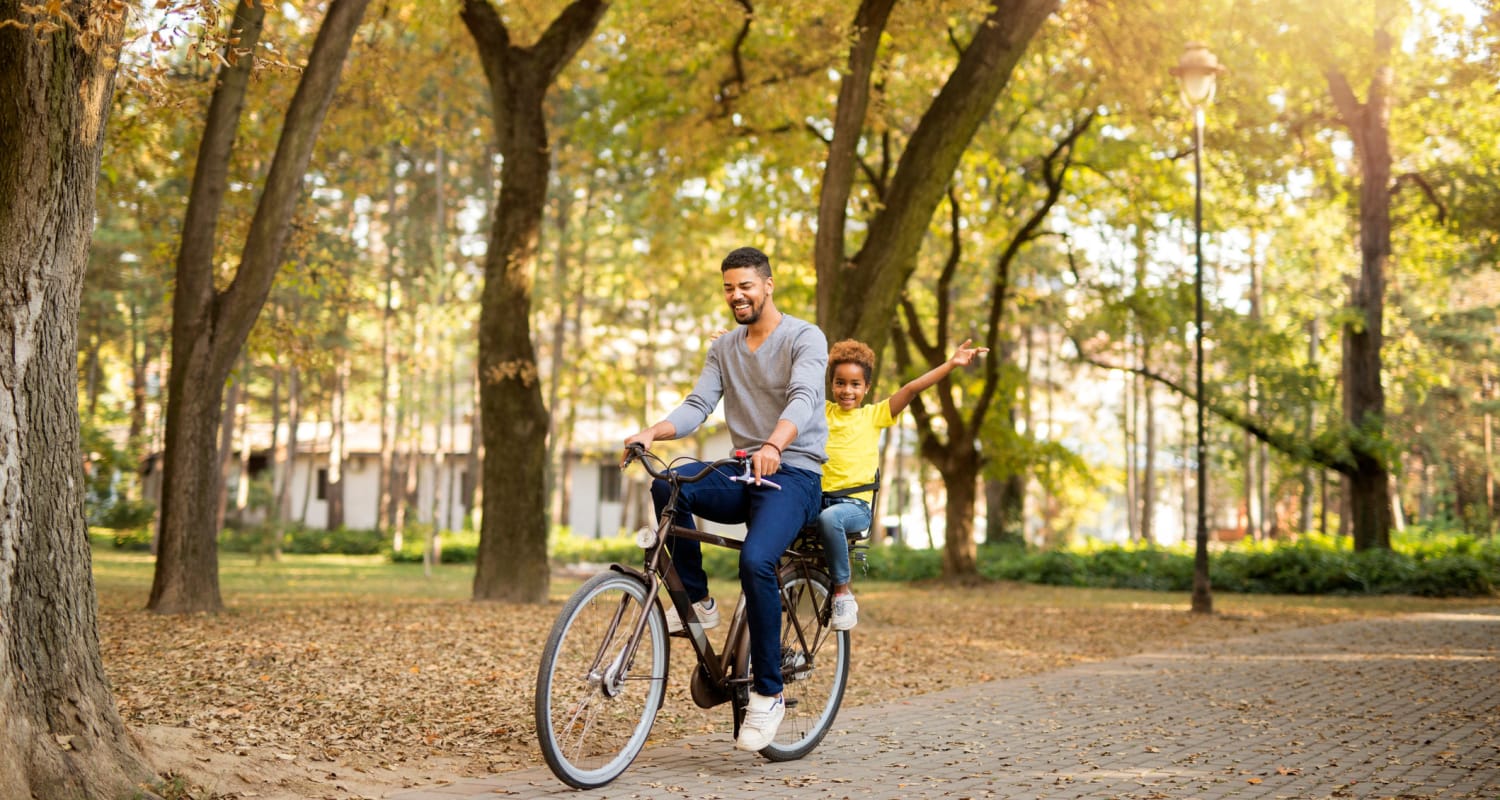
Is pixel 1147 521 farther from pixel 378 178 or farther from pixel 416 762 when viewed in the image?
pixel 416 762

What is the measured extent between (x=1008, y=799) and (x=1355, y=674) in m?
6.36

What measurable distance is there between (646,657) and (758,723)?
0.59 meters

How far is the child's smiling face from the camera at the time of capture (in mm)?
6250

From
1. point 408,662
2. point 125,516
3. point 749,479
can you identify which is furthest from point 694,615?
point 125,516

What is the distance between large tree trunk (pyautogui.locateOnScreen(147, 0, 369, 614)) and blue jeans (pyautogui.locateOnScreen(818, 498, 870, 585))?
7.34m

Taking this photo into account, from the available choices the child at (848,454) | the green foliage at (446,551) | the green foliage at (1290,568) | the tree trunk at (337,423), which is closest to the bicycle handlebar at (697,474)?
the child at (848,454)

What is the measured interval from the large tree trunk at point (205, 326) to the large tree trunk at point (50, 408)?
6.79 m

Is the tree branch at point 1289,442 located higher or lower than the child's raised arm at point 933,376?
higher

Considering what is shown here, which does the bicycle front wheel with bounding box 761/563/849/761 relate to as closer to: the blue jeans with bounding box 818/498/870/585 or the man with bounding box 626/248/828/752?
the blue jeans with bounding box 818/498/870/585

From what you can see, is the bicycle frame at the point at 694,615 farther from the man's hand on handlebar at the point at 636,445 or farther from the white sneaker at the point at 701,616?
the man's hand on handlebar at the point at 636,445

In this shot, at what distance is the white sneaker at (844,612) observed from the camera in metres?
6.18

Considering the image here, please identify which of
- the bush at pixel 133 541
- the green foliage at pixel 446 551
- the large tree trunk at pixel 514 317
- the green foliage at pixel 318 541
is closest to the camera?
the large tree trunk at pixel 514 317

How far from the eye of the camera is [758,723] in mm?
5602

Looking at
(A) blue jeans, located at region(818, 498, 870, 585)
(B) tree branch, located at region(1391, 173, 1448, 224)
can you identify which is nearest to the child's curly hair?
(A) blue jeans, located at region(818, 498, 870, 585)
